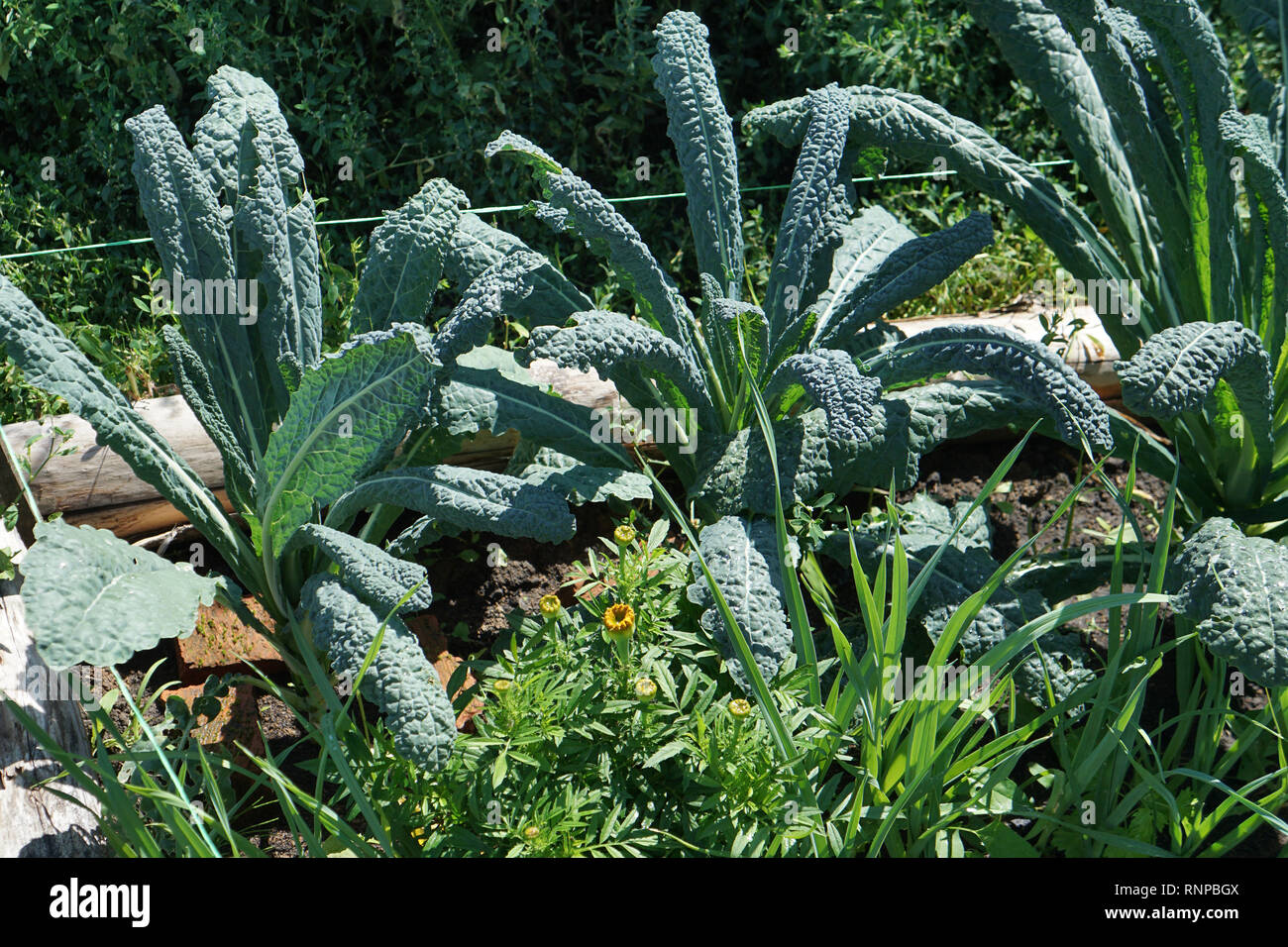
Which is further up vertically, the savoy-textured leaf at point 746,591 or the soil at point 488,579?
the savoy-textured leaf at point 746,591

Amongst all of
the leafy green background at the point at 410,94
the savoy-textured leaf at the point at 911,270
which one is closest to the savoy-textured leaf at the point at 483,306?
the savoy-textured leaf at the point at 911,270

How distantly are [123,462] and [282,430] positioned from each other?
0.76 m

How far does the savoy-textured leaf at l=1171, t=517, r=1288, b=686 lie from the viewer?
5.97 ft

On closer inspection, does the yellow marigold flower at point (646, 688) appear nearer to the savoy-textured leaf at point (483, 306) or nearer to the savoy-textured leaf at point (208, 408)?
the savoy-textured leaf at point (483, 306)

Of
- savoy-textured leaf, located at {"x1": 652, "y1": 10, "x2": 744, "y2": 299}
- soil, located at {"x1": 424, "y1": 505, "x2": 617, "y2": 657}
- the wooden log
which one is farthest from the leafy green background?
soil, located at {"x1": 424, "y1": 505, "x2": 617, "y2": 657}

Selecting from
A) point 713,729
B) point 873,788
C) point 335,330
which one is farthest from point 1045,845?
point 335,330

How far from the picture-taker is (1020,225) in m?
3.46

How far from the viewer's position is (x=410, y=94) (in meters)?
3.19

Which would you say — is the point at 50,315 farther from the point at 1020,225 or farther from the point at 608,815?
the point at 1020,225

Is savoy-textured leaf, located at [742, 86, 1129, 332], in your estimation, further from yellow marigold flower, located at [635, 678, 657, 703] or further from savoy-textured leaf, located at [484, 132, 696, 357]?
yellow marigold flower, located at [635, 678, 657, 703]

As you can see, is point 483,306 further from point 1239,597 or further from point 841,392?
point 1239,597

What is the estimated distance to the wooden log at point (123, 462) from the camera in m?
2.44

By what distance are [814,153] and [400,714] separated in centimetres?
137

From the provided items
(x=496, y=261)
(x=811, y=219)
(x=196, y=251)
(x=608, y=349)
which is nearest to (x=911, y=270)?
A: (x=811, y=219)
